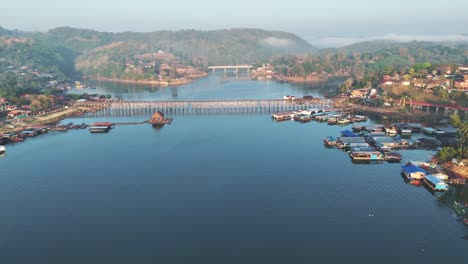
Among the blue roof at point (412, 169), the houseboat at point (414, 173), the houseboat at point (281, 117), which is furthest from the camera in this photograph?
the houseboat at point (281, 117)

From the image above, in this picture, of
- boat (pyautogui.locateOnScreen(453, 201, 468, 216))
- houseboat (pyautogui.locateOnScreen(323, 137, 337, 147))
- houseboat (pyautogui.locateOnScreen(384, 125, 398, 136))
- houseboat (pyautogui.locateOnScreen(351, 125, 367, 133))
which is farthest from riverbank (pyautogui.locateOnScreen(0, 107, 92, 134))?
boat (pyautogui.locateOnScreen(453, 201, 468, 216))

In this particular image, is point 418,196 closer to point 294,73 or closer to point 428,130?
point 428,130

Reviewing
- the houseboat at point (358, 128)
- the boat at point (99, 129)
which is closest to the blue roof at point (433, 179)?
the houseboat at point (358, 128)

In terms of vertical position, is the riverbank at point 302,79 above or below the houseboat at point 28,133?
above

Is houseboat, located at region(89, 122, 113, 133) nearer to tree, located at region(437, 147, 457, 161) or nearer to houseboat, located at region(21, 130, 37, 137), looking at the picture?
houseboat, located at region(21, 130, 37, 137)

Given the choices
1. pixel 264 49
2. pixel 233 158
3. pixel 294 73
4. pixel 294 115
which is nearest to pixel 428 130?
pixel 294 115

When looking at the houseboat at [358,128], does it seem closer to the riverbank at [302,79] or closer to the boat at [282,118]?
the boat at [282,118]

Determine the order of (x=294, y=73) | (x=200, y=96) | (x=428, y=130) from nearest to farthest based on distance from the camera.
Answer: (x=428, y=130) < (x=200, y=96) < (x=294, y=73)
